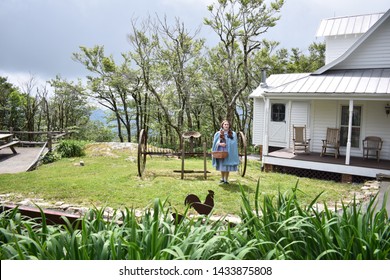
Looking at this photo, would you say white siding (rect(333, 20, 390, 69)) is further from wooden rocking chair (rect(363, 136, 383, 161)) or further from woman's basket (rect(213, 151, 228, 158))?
woman's basket (rect(213, 151, 228, 158))

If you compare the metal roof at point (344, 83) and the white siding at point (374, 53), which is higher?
the white siding at point (374, 53)

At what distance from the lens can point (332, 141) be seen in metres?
11.0

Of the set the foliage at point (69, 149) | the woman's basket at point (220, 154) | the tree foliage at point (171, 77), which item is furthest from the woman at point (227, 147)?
the tree foliage at point (171, 77)

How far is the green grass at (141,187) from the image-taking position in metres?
6.42

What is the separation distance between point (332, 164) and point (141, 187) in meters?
5.38

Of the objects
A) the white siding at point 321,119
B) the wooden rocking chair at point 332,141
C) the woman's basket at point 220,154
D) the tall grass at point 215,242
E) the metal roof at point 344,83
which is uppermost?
the metal roof at point 344,83

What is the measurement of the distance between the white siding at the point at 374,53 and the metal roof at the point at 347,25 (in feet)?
13.2

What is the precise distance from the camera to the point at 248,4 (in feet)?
50.9

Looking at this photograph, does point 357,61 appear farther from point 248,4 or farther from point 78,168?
point 78,168

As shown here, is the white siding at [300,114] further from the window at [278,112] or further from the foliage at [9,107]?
the foliage at [9,107]

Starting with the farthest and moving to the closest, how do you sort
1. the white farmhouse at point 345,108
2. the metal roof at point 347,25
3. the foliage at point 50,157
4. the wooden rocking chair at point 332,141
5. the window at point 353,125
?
the metal roof at point 347,25
the foliage at point 50,157
the window at point 353,125
the wooden rocking chair at point 332,141
the white farmhouse at point 345,108

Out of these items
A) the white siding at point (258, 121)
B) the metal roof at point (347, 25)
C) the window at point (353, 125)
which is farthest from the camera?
the white siding at point (258, 121)
